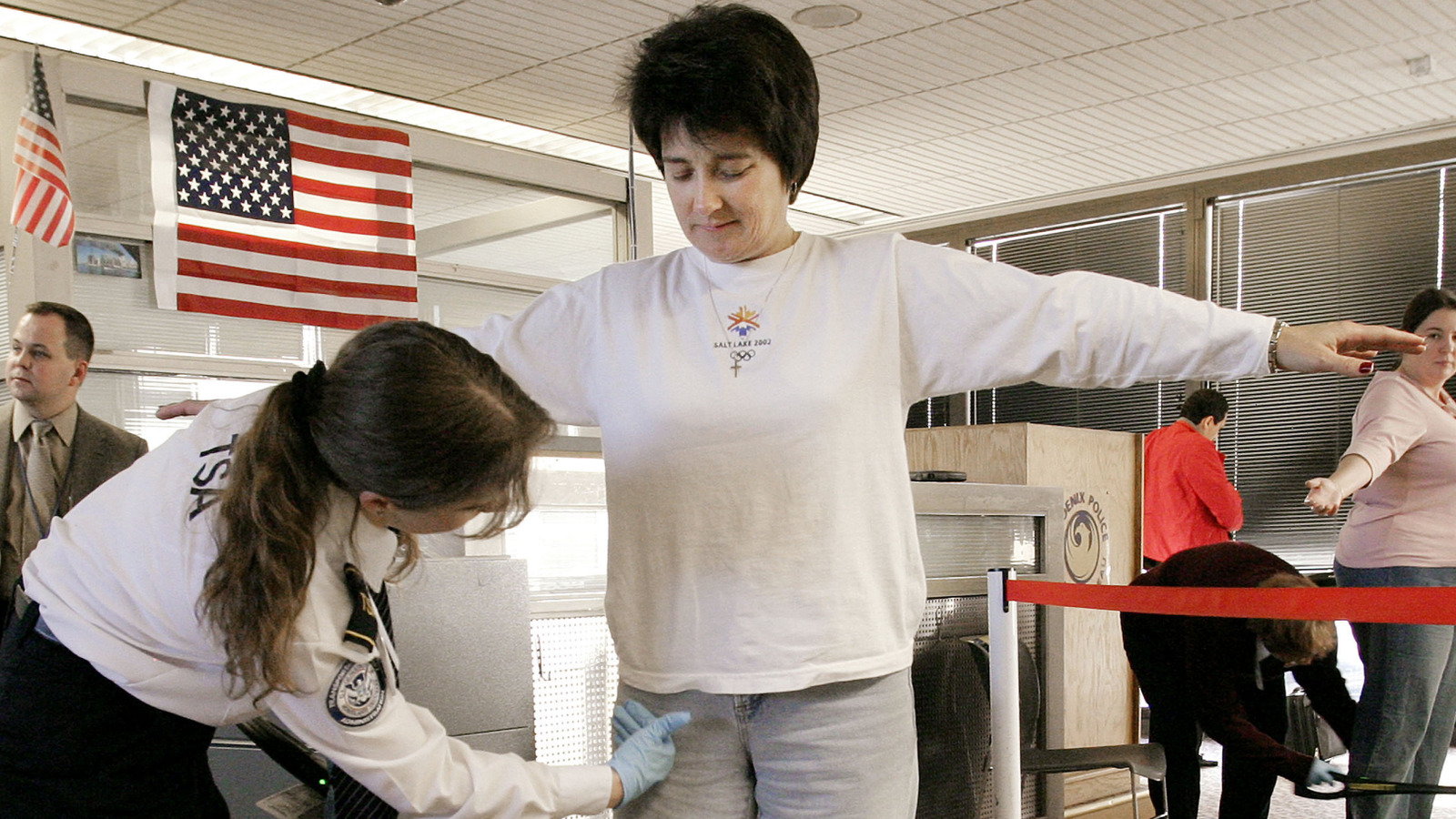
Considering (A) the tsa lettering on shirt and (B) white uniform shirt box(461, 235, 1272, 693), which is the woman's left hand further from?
(A) the tsa lettering on shirt

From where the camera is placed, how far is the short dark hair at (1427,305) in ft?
10.6

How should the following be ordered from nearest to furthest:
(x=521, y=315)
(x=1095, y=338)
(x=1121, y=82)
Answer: (x=1095, y=338), (x=521, y=315), (x=1121, y=82)

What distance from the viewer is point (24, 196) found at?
152 inches

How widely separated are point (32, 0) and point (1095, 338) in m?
5.35

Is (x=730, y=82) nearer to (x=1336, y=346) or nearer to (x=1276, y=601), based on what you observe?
(x=1336, y=346)

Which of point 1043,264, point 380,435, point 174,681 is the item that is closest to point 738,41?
point 380,435

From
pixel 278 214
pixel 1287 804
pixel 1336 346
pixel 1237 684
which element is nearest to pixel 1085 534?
pixel 1287 804

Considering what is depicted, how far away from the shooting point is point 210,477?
1.25 metres

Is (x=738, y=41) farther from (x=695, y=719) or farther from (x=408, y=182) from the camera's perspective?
(x=408, y=182)

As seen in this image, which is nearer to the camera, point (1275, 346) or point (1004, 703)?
point (1275, 346)

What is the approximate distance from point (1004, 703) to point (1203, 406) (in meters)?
3.99

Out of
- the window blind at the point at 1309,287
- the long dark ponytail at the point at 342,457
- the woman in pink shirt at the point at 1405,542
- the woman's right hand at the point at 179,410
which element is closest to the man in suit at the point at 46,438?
the woman's right hand at the point at 179,410

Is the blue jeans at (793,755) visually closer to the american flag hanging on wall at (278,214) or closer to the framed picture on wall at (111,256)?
the american flag hanging on wall at (278,214)

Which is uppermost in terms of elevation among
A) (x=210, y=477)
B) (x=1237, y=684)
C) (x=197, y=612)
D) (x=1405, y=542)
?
(x=210, y=477)
